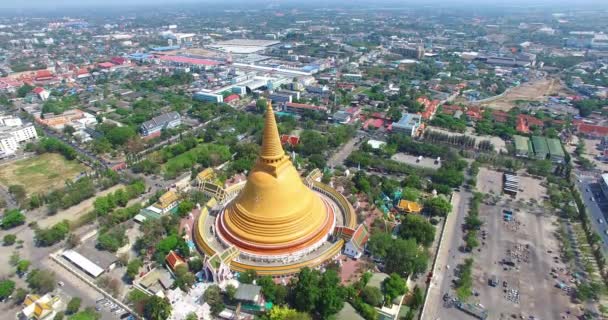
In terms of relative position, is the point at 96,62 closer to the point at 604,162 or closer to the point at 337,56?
the point at 337,56

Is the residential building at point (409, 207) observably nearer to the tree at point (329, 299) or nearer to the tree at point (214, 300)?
the tree at point (329, 299)

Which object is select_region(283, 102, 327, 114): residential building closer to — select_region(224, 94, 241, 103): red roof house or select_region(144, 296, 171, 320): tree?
select_region(224, 94, 241, 103): red roof house

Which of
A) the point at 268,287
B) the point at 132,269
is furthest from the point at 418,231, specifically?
the point at 132,269

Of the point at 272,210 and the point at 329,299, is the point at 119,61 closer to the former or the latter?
the point at 272,210

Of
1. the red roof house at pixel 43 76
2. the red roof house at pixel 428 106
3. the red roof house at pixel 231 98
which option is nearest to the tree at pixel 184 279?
the red roof house at pixel 428 106

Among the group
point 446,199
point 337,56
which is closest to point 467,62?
point 337,56

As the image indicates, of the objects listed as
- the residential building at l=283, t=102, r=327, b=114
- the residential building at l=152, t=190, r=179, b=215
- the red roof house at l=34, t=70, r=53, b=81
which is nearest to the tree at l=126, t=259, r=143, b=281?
the residential building at l=152, t=190, r=179, b=215
